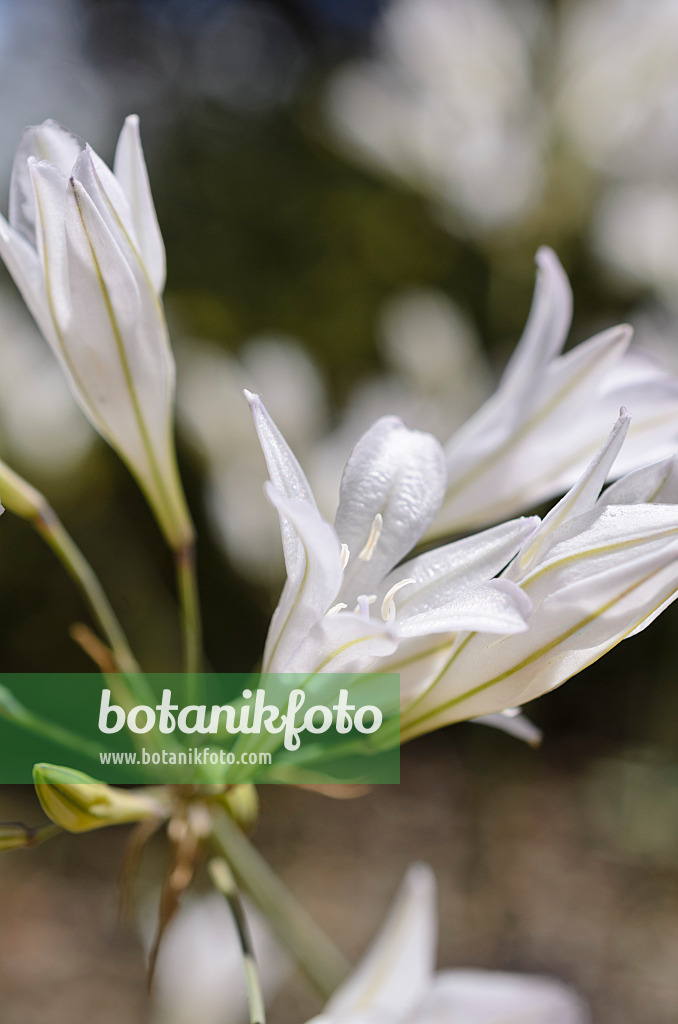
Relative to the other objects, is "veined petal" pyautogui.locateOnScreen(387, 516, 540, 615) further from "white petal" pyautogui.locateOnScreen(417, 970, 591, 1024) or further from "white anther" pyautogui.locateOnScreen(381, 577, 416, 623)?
"white petal" pyautogui.locateOnScreen(417, 970, 591, 1024)

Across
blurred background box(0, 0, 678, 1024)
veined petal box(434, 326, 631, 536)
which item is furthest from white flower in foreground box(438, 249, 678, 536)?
blurred background box(0, 0, 678, 1024)

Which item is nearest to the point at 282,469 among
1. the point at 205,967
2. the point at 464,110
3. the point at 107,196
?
the point at 107,196

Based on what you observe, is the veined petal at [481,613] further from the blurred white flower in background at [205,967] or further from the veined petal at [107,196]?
the blurred white flower in background at [205,967]

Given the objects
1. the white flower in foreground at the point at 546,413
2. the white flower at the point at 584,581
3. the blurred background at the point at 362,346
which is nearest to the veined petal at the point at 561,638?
the white flower at the point at 584,581

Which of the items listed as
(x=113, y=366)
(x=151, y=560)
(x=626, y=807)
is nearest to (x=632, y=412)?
(x=113, y=366)

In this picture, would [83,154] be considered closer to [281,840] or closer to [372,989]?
[372,989]
